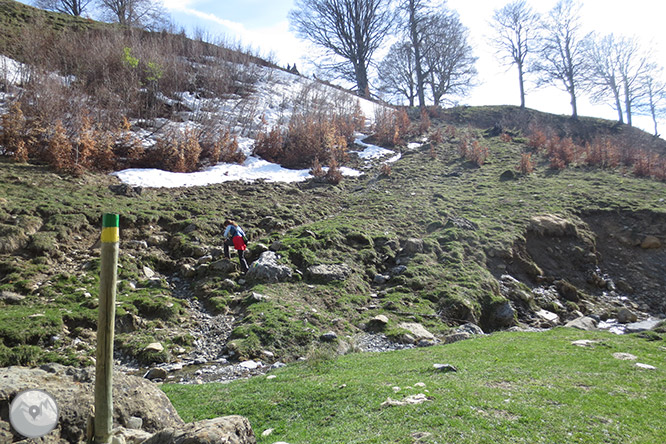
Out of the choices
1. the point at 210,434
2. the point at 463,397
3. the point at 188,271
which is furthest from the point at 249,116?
the point at 210,434

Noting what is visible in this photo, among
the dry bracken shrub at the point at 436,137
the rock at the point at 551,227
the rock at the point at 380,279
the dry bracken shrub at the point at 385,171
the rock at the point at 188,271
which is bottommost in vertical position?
the rock at the point at 380,279

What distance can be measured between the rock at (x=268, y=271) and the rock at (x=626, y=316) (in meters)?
9.23

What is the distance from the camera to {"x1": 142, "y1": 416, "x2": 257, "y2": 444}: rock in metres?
2.66

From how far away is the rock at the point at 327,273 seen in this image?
1066cm

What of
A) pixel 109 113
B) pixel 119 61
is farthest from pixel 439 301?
pixel 119 61

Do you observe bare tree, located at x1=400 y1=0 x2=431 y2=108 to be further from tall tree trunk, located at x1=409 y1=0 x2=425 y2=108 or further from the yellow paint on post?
the yellow paint on post

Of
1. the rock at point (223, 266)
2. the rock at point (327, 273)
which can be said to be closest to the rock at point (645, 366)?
the rock at point (327, 273)

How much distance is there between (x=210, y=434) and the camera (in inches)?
106

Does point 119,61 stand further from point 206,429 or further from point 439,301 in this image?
point 206,429

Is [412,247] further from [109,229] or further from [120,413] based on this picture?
[109,229]

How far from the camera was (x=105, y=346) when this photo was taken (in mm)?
2953

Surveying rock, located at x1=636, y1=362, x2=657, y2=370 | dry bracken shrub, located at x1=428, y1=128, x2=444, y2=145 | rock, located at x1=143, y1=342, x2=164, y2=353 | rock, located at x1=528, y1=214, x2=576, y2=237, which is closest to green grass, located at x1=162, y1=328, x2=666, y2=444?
rock, located at x1=636, y1=362, x2=657, y2=370

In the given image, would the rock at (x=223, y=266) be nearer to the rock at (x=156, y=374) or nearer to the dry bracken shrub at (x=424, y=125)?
the rock at (x=156, y=374)

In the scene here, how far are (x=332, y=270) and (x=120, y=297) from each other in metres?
5.26
